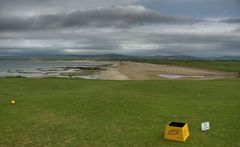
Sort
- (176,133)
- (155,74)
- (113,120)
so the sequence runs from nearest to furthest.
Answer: (176,133), (113,120), (155,74)

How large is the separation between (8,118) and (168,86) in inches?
525

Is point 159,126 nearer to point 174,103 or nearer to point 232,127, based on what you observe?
point 232,127

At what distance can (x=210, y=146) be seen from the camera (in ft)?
23.5

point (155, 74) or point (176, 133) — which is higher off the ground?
point (176, 133)

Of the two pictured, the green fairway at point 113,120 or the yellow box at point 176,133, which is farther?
the green fairway at point 113,120

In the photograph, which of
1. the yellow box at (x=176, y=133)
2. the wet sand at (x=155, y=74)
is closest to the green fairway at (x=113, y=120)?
the yellow box at (x=176, y=133)

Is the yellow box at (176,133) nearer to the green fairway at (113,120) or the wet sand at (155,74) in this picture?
the green fairway at (113,120)

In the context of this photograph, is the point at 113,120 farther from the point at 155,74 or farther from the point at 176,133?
the point at 155,74

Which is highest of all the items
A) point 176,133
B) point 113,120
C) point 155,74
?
point 176,133

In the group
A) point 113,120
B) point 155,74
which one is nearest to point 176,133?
point 113,120

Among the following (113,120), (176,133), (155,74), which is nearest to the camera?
(176,133)

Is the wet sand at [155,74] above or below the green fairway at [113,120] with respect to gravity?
below

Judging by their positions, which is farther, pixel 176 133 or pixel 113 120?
pixel 113 120

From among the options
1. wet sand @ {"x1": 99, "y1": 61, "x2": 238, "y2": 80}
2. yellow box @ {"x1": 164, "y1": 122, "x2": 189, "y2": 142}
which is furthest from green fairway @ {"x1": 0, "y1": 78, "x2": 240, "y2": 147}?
wet sand @ {"x1": 99, "y1": 61, "x2": 238, "y2": 80}
